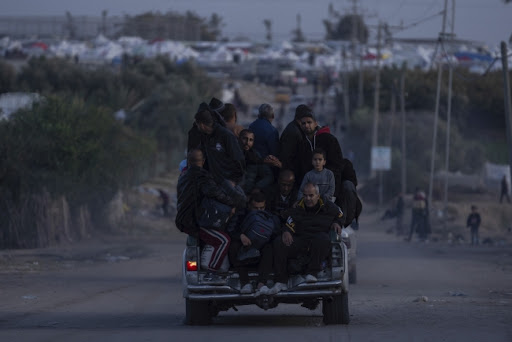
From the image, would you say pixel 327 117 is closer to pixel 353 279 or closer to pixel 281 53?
pixel 281 53

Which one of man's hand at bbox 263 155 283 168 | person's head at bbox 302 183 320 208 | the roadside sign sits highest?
man's hand at bbox 263 155 283 168

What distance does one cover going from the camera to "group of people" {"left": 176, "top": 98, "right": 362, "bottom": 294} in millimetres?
11047

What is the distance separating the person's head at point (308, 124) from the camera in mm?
11711

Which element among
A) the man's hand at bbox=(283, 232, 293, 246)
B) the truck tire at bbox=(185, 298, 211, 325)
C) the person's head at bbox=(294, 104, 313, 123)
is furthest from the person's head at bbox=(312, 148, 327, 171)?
the truck tire at bbox=(185, 298, 211, 325)

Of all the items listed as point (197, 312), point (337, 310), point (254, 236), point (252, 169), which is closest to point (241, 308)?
point (197, 312)

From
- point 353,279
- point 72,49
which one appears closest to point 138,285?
point 353,279

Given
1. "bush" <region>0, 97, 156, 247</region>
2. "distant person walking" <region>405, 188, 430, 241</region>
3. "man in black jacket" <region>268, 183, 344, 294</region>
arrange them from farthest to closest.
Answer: "distant person walking" <region>405, 188, 430, 241</region>
"bush" <region>0, 97, 156, 247</region>
"man in black jacket" <region>268, 183, 344, 294</region>

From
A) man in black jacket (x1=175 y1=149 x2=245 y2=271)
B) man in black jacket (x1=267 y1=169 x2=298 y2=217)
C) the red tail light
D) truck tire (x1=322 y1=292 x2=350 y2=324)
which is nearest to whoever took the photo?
man in black jacket (x1=175 y1=149 x2=245 y2=271)

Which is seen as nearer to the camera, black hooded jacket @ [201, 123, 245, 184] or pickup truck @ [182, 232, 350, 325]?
pickup truck @ [182, 232, 350, 325]

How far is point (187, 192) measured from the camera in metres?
11.1

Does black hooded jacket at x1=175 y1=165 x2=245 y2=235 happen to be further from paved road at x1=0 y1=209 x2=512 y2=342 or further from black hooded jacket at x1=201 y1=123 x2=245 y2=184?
paved road at x1=0 y1=209 x2=512 y2=342

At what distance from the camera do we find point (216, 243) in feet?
36.6

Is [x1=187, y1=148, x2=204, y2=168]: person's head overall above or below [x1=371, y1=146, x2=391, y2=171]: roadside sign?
above

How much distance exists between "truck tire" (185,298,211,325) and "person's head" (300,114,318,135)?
259cm
